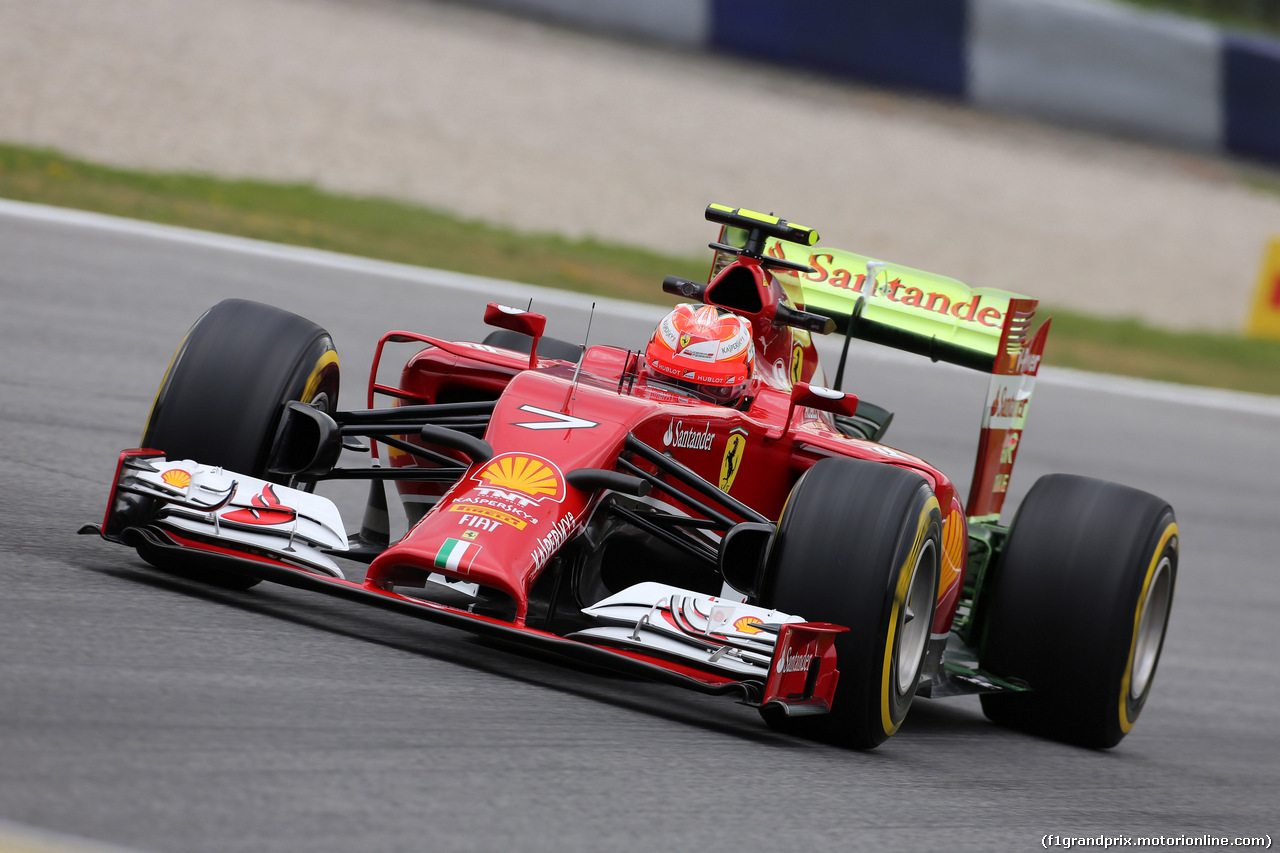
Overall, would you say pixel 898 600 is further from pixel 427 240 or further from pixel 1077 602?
pixel 427 240

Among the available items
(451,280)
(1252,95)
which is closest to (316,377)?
(451,280)

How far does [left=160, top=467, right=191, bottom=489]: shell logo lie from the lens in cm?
542

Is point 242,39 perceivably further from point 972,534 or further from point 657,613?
point 657,613

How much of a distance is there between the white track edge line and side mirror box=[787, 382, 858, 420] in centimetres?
929

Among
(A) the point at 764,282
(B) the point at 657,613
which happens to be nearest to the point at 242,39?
(A) the point at 764,282

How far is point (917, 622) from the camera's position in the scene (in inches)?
231

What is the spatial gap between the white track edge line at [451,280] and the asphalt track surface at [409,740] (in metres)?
5.12

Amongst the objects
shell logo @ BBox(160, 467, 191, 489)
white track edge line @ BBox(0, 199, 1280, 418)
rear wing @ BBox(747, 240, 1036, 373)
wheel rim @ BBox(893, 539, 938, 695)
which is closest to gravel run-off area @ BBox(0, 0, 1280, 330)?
white track edge line @ BBox(0, 199, 1280, 418)

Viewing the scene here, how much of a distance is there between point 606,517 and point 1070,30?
22.8 meters

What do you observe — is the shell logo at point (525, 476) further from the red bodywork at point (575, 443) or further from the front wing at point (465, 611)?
the front wing at point (465, 611)

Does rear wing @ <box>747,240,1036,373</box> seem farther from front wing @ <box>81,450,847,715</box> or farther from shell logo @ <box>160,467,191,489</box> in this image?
shell logo @ <box>160,467,191,489</box>

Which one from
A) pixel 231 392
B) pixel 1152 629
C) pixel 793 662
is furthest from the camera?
pixel 1152 629

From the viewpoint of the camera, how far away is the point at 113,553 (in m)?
5.91

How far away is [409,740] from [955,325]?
13.6ft
